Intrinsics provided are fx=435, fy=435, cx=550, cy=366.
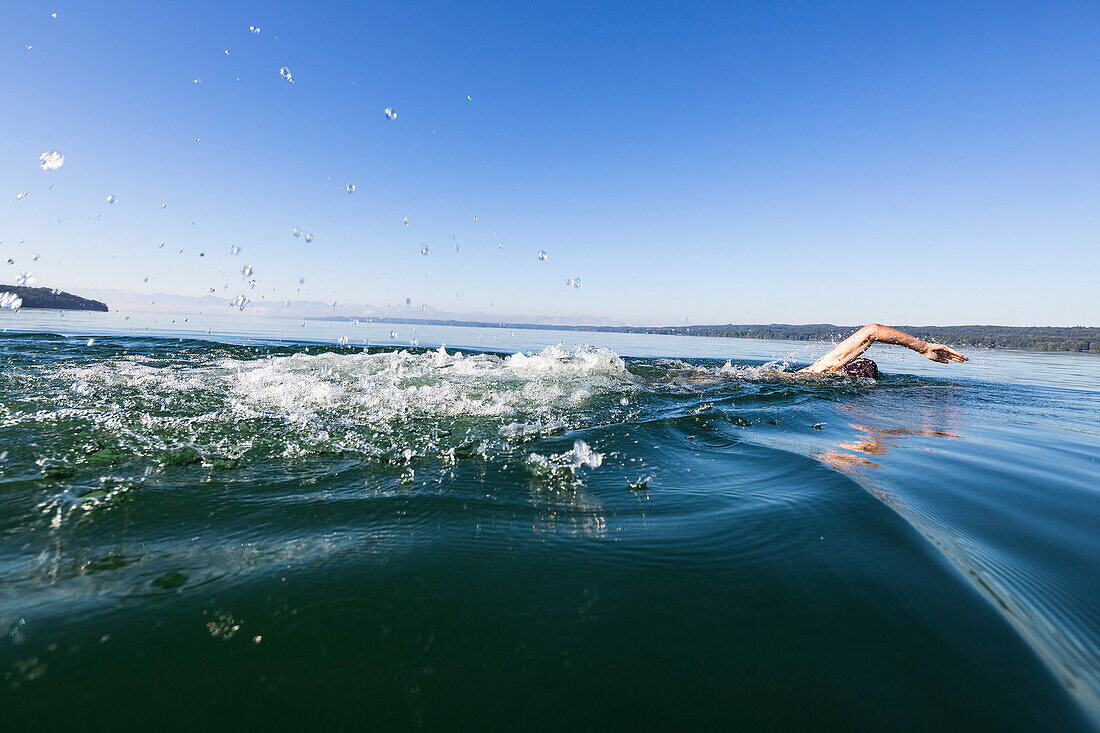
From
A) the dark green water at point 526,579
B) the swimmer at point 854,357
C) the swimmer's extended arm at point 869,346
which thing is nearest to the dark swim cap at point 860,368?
the swimmer at point 854,357

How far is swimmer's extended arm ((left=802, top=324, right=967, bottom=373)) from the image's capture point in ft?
35.8

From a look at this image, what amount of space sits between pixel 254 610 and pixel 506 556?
1.09m

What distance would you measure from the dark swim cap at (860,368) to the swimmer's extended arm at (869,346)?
5.2 inches

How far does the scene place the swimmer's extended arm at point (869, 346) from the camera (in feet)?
35.8

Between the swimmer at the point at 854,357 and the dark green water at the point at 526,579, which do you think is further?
the swimmer at the point at 854,357

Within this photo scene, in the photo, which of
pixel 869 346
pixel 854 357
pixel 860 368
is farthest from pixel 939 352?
pixel 854 357

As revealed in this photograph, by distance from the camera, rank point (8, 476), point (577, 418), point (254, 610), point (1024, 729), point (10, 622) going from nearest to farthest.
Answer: point (1024, 729) < point (10, 622) < point (254, 610) < point (8, 476) < point (577, 418)

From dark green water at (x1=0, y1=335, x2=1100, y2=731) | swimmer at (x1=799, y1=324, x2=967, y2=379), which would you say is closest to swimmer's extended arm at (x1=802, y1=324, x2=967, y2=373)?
swimmer at (x1=799, y1=324, x2=967, y2=379)

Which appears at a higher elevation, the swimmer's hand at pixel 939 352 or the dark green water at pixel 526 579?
the swimmer's hand at pixel 939 352

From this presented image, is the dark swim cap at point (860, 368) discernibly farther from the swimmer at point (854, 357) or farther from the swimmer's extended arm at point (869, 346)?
the swimmer's extended arm at point (869, 346)

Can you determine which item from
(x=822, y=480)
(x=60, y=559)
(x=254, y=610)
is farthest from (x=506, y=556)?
(x=822, y=480)

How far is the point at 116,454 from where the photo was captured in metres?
3.57

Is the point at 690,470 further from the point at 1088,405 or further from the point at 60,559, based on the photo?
the point at 1088,405

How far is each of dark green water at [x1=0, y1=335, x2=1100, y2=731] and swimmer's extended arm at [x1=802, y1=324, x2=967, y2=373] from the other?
6665 mm
